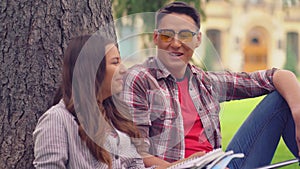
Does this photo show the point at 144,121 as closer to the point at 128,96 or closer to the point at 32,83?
the point at 128,96

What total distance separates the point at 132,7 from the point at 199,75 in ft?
18.9

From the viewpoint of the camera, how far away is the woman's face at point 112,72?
2.61 metres

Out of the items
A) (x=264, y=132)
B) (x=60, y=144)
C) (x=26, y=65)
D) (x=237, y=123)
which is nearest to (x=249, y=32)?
(x=237, y=123)

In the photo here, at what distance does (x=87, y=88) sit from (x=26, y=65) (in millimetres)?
767

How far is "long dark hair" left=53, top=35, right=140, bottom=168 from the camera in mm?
2555

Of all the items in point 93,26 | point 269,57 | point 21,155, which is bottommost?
point 269,57

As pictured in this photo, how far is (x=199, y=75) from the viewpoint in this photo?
3.17 meters

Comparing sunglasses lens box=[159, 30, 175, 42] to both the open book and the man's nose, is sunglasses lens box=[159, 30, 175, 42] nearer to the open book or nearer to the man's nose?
the man's nose

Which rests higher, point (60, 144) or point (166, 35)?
point (166, 35)

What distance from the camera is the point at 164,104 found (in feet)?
9.91

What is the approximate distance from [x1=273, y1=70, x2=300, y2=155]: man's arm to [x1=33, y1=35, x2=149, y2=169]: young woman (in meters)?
0.88

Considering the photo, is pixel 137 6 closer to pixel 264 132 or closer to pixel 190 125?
pixel 264 132

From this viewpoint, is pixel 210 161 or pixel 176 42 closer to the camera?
pixel 210 161

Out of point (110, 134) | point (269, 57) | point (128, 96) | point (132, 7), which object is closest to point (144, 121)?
point (128, 96)
